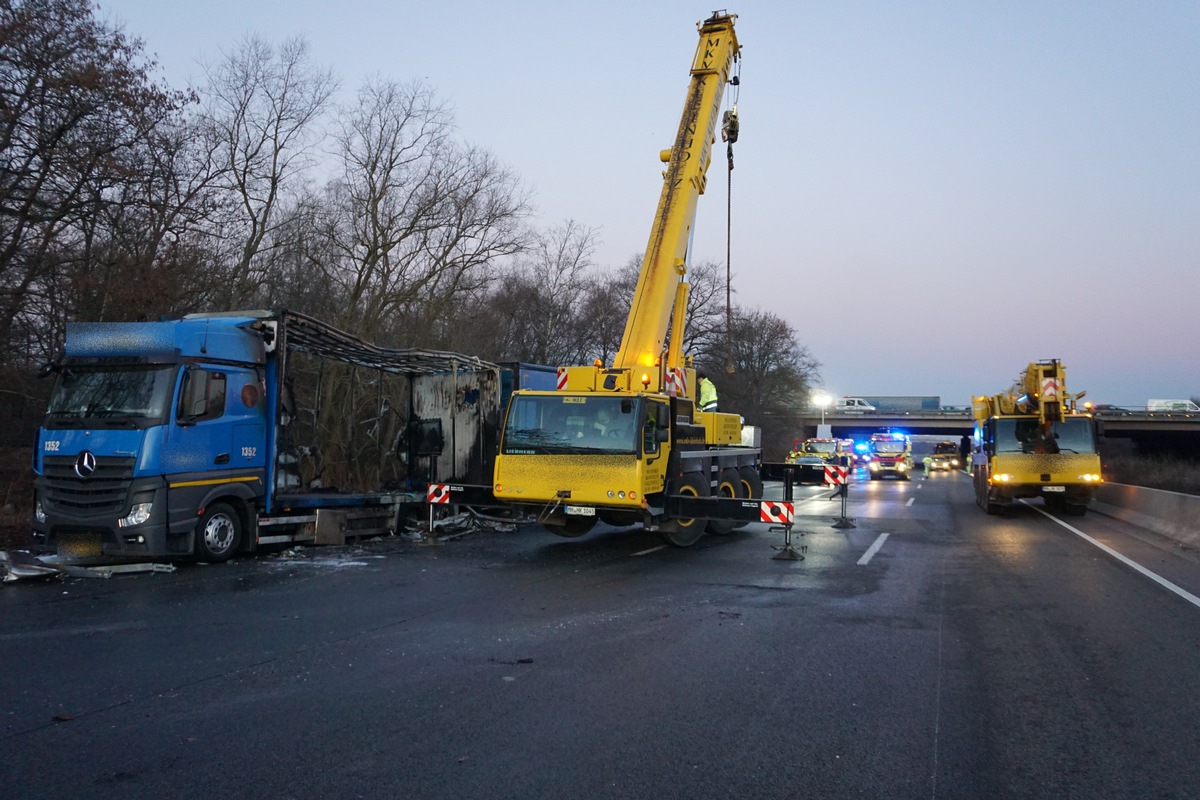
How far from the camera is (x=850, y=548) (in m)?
13.1

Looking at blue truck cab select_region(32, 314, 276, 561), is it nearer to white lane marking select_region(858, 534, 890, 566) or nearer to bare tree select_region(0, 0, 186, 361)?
bare tree select_region(0, 0, 186, 361)

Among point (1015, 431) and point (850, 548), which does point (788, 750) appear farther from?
point (1015, 431)

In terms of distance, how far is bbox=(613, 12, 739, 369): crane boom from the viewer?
13.1 meters

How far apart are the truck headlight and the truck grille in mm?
118

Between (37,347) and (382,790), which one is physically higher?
(37,347)

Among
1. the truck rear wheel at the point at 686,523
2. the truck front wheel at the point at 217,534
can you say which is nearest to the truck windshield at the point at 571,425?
the truck rear wheel at the point at 686,523

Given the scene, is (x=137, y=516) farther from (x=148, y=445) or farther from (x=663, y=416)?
(x=663, y=416)

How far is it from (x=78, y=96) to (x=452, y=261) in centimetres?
1325

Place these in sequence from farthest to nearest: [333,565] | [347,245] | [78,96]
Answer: [347,245] → [78,96] → [333,565]

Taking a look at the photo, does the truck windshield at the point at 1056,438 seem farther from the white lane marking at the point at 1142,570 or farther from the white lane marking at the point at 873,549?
the white lane marking at the point at 873,549

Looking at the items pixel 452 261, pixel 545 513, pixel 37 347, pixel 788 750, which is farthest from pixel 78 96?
pixel 788 750

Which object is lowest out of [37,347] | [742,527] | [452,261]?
[742,527]

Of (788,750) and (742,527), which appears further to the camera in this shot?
(742,527)

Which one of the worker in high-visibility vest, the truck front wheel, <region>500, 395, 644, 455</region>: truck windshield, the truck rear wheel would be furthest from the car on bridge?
the truck front wheel
